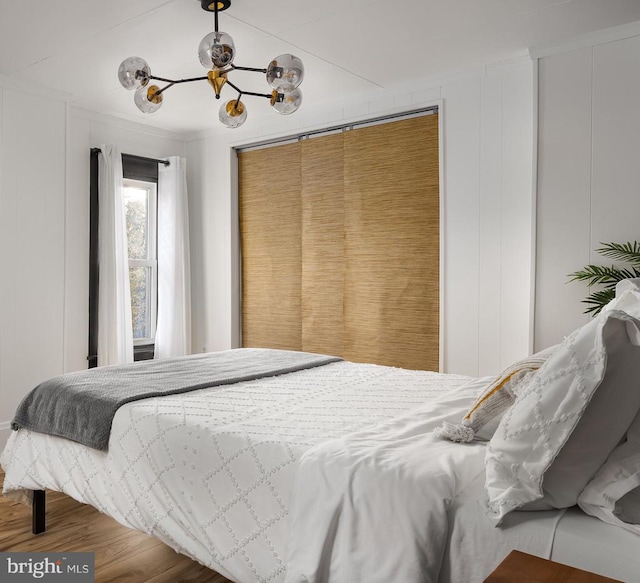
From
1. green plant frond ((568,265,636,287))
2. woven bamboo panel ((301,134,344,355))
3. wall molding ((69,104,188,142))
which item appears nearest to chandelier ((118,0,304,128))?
woven bamboo panel ((301,134,344,355))

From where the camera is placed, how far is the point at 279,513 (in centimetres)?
165

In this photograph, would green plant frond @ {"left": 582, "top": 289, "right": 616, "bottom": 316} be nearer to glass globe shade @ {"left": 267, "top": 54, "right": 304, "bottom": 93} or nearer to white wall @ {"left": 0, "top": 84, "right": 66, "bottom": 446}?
glass globe shade @ {"left": 267, "top": 54, "right": 304, "bottom": 93}

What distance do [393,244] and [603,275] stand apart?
5.24ft

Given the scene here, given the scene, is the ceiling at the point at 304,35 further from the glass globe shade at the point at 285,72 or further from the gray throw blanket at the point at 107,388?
the gray throw blanket at the point at 107,388

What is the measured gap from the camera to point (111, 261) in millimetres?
4711

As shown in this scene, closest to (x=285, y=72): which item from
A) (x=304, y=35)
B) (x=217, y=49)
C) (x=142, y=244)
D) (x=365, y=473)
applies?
(x=217, y=49)

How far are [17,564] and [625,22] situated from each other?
3.87m

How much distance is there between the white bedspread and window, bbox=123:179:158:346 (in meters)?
4.04

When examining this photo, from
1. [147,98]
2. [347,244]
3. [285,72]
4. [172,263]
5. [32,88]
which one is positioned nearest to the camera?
[285,72]

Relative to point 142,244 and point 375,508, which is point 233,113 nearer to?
point 375,508

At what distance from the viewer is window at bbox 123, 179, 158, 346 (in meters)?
5.23

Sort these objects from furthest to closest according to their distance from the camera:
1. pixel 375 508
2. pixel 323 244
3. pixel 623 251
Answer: pixel 323 244, pixel 623 251, pixel 375 508

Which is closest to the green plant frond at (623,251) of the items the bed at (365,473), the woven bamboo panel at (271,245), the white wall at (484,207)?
the white wall at (484,207)

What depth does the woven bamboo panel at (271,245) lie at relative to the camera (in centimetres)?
493
